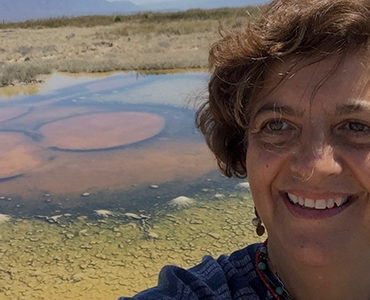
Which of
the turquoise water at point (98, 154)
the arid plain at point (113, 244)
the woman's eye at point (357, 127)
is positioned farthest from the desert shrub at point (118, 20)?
the woman's eye at point (357, 127)

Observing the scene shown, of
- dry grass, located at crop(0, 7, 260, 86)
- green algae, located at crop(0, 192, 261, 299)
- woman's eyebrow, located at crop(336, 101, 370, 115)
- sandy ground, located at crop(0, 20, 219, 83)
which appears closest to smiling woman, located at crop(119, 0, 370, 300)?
woman's eyebrow, located at crop(336, 101, 370, 115)

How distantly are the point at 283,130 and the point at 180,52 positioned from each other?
1307 centimetres

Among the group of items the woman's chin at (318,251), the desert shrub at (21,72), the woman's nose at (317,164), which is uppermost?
the woman's nose at (317,164)

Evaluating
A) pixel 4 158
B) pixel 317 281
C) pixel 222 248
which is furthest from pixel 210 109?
pixel 4 158

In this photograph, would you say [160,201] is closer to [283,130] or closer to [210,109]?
[210,109]

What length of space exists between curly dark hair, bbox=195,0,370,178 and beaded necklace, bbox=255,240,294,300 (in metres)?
0.32

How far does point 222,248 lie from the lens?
124 inches

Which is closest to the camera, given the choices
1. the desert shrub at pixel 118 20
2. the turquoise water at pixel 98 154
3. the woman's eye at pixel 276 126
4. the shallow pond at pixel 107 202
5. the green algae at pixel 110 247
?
the woman's eye at pixel 276 126

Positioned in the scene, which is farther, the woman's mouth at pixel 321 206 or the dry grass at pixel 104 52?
the dry grass at pixel 104 52

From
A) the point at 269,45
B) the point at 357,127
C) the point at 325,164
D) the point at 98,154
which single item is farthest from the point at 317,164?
the point at 98,154

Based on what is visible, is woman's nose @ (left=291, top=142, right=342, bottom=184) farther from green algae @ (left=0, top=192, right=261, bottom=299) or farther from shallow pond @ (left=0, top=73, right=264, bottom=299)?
green algae @ (left=0, top=192, right=261, bottom=299)

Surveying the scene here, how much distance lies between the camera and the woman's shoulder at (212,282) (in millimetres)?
1038

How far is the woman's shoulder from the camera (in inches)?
40.9

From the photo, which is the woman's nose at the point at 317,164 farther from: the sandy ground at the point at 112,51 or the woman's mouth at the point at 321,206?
the sandy ground at the point at 112,51
